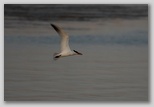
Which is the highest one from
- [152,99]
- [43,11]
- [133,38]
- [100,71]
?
[43,11]

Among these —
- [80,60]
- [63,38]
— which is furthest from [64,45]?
[80,60]

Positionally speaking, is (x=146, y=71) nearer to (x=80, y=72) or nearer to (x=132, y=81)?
(x=132, y=81)

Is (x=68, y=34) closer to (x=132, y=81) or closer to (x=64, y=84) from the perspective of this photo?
(x=64, y=84)

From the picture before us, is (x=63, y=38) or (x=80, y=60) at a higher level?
(x=63, y=38)

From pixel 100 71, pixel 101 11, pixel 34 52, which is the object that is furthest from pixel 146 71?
pixel 34 52

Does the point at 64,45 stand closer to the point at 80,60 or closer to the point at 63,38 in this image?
the point at 63,38

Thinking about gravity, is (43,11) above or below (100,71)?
above
